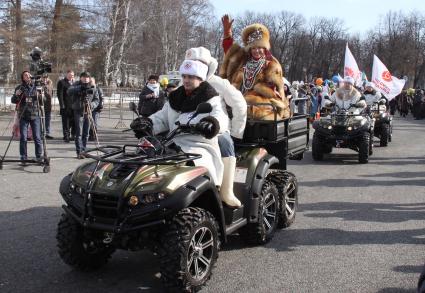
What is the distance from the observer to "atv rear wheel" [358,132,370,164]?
456 inches

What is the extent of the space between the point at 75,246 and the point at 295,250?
7.61 feet

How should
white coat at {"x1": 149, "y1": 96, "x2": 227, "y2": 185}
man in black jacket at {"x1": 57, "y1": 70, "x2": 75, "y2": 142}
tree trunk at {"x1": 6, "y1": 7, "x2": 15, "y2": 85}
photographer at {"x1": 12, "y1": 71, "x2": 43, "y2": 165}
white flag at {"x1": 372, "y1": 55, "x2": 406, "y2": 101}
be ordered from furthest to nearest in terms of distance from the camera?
tree trunk at {"x1": 6, "y1": 7, "x2": 15, "y2": 85} < white flag at {"x1": 372, "y1": 55, "x2": 406, "y2": 101} < man in black jacket at {"x1": 57, "y1": 70, "x2": 75, "y2": 142} < photographer at {"x1": 12, "y1": 71, "x2": 43, "y2": 165} < white coat at {"x1": 149, "y1": 96, "x2": 227, "y2": 185}

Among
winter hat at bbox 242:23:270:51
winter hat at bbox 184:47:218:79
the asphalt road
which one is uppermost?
winter hat at bbox 242:23:270:51

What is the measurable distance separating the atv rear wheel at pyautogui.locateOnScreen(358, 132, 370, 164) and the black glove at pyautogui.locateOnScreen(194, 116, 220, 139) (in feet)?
25.5

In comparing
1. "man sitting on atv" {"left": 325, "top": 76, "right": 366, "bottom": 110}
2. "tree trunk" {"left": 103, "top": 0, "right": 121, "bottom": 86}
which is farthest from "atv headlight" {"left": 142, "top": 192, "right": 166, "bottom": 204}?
"tree trunk" {"left": 103, "top": 0, "right": 121, "bottom": 86}

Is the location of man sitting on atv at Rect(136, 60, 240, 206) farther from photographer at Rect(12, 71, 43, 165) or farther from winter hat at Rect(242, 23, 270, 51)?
photographer at Rect(12, 71, 43, 165)

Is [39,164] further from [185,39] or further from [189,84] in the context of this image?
[185,39]

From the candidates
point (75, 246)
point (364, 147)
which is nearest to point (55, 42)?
point (364, 147)

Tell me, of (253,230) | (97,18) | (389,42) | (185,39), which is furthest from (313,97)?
(389,42)

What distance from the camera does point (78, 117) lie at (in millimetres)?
11367

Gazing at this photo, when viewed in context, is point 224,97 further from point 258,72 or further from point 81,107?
point 81,107

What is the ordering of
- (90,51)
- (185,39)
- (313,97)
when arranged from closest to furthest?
(313,97) → (90,51) → (185,39)

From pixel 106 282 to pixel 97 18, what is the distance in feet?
125

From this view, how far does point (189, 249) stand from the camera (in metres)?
4.09
